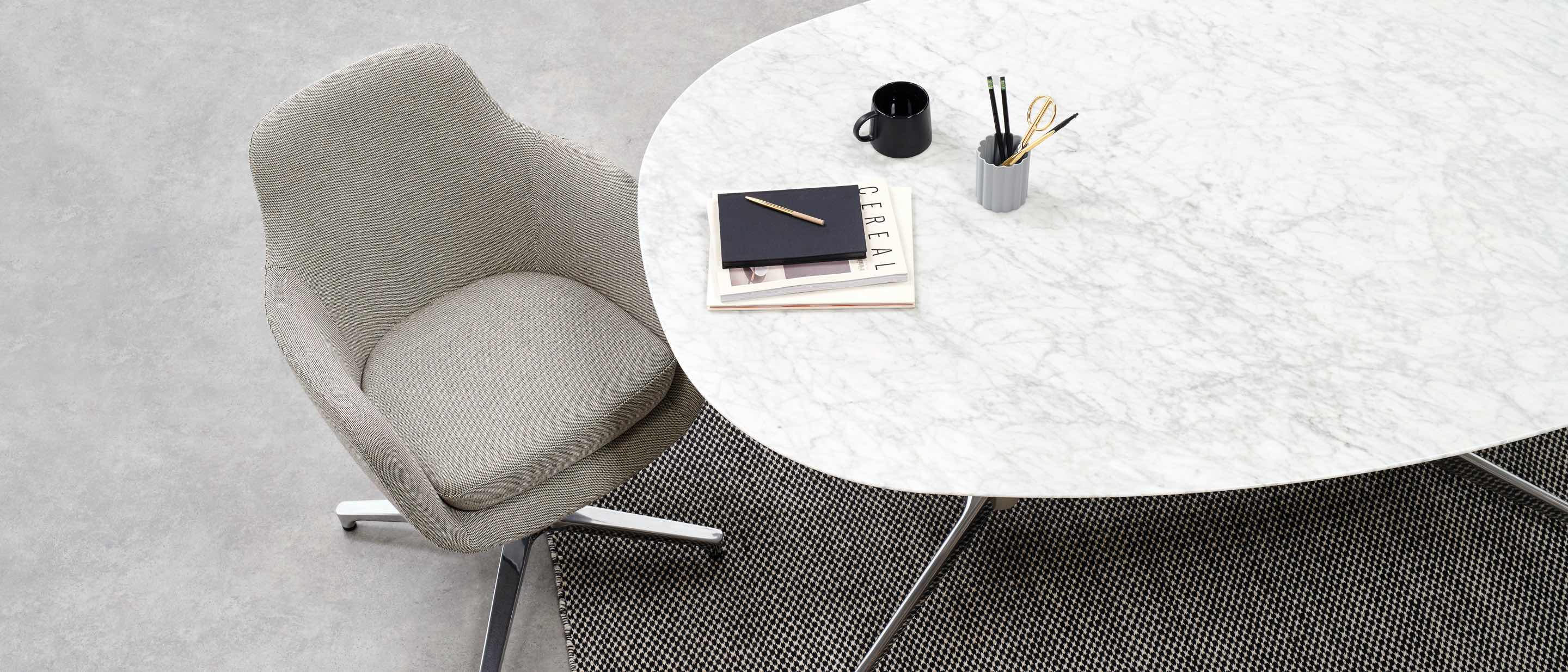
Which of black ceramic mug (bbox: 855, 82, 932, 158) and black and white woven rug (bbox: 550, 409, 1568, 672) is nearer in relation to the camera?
black ceramic mug (bbox: 855, 82, 932, 158)

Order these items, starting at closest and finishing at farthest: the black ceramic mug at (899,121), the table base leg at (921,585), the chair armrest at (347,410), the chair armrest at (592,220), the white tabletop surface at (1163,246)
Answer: the white tabletop surface at (1163,246), the chair armrest at (347,410), the black ceramic mug at (899,121), the chair armrest at (592,220), the table base leg at (921,585)

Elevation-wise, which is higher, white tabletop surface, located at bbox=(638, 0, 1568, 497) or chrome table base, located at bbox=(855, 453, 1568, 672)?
white tabletop surface, located at bbox=(638, 0, 1568, 497)

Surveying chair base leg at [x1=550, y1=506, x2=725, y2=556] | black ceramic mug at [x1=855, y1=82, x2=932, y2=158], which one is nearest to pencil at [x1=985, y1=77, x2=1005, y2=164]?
black ceramic mug at [x1=855, y1=82, x2=932, y2=158]

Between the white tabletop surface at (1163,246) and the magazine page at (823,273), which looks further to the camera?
the magazine page at (823,273)

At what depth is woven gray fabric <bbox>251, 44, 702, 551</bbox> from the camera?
1.71m

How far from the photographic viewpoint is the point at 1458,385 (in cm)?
141

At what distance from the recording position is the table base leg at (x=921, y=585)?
1942 mm

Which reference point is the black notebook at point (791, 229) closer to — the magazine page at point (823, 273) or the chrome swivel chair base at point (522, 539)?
the magazine page at point (823, 273)

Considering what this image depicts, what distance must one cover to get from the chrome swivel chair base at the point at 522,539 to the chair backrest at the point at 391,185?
1.37 feet

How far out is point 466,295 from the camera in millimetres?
1979

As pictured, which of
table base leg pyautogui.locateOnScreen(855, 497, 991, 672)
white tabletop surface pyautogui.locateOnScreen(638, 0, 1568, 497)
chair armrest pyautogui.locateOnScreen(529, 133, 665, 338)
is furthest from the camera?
table base leg pyautogui.locateOnScreen(855, 497, 991, 672)

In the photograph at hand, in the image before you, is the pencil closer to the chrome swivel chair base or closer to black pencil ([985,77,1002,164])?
black pencil ([985,77,1002,164])

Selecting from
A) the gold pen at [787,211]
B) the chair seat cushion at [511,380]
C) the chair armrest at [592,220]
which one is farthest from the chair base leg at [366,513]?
the gold pen at [787,211]

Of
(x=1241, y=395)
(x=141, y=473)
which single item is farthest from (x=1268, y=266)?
(x=141, y=473)
